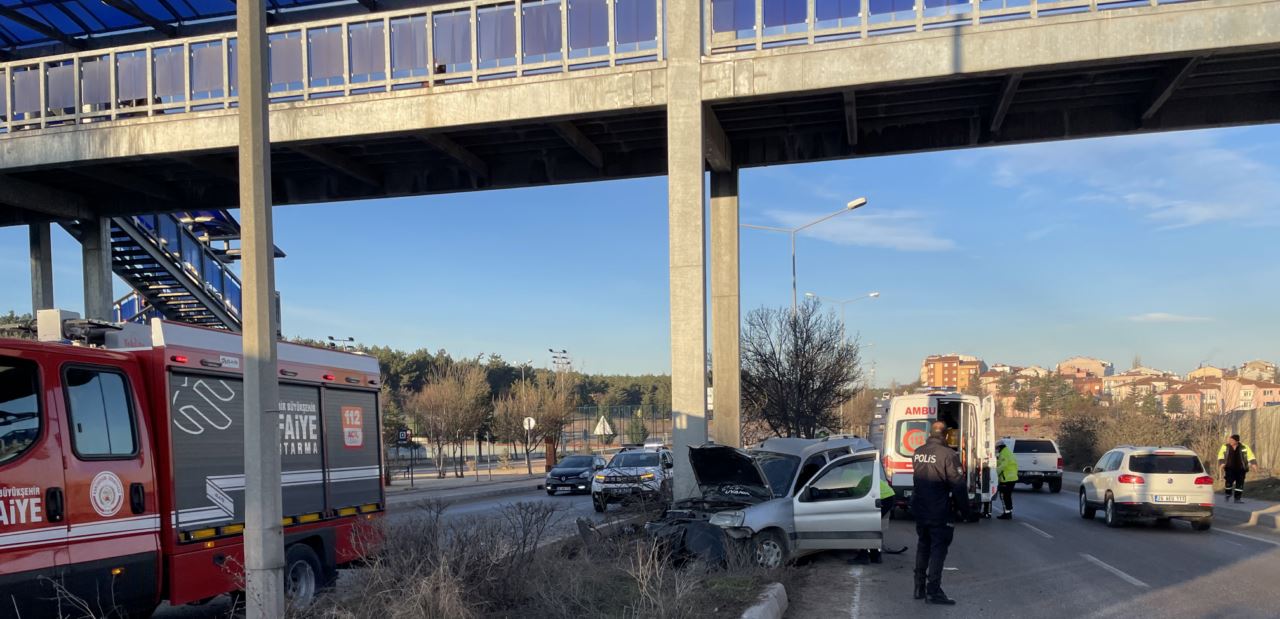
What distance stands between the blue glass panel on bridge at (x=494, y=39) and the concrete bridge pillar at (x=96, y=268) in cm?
1265

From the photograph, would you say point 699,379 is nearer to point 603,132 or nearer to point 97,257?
point 603,132

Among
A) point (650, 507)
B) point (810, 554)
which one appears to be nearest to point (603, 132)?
point (650, 507)

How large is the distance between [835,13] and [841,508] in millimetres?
9204

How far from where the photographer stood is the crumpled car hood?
13016 mm

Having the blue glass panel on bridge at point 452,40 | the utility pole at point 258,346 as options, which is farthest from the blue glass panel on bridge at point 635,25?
the utility pole at point 258,346

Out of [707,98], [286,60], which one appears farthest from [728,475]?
[286,60]

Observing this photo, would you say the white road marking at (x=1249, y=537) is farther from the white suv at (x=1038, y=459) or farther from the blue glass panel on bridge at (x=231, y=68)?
the blue glass panel on bridge at (x=231, y=68)

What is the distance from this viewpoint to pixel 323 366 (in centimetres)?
1047

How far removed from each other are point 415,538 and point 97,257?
20218 mm

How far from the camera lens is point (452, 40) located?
721 inches

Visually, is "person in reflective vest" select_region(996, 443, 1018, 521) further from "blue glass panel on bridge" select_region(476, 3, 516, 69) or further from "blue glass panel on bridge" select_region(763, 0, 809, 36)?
"blue glass panel on bridge" select_region(476, 3, 516, 69)

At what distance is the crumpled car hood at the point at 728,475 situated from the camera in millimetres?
13016

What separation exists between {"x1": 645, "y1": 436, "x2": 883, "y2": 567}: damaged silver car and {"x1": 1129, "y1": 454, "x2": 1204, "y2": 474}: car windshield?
8.27m

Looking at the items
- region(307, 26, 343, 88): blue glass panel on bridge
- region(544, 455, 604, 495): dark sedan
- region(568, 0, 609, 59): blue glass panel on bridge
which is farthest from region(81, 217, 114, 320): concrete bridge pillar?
region(544, 455, 604, 495): dark sedan
